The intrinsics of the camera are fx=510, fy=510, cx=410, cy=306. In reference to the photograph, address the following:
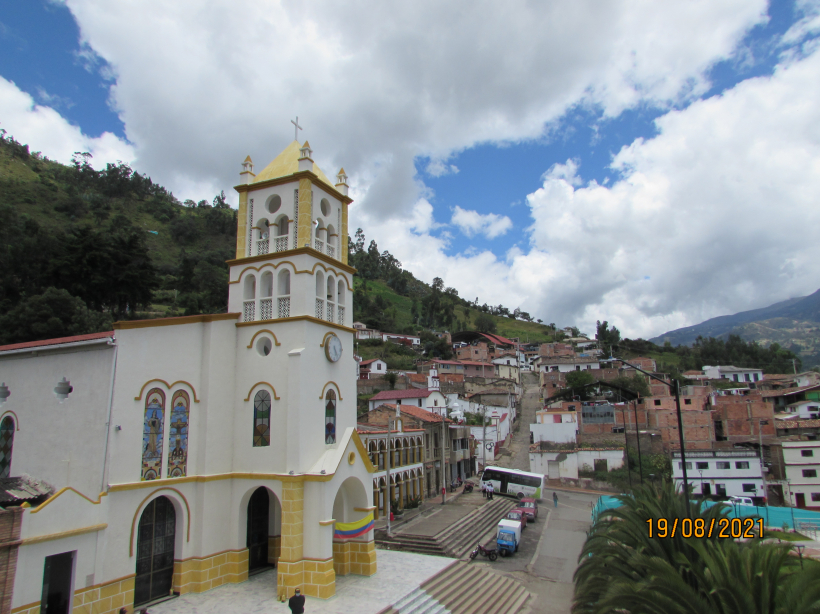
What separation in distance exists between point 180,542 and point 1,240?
46422 millimetres

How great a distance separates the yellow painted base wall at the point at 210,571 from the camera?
44.7 feet

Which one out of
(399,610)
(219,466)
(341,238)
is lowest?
(399,610)

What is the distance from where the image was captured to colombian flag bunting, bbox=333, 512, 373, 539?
15648mm

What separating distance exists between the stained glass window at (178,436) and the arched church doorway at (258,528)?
10.1ft

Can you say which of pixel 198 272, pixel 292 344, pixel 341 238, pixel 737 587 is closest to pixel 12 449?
pixel 292 344

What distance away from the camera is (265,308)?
1587 centimetres

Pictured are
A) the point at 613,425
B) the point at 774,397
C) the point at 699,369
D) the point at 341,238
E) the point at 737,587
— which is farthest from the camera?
the point at 699,369

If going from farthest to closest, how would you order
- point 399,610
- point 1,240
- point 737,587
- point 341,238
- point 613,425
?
1. point 1,240
2. point 613,425
3. point 341,238
4. point 399,610
5. point 737,587

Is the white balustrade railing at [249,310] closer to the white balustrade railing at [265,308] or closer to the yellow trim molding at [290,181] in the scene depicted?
the white balustrade railing at [265,308]

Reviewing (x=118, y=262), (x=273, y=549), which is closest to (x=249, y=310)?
(x=273, y=549)

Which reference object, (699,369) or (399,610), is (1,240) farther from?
(699,369)

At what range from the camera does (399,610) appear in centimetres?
1312

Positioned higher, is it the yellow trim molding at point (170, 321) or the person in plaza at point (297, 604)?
the yellow trim molding at point (170, 321)

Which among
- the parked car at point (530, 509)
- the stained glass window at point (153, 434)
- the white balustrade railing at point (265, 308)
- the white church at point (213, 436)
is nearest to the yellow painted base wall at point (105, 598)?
the white church at point (213, 436)
